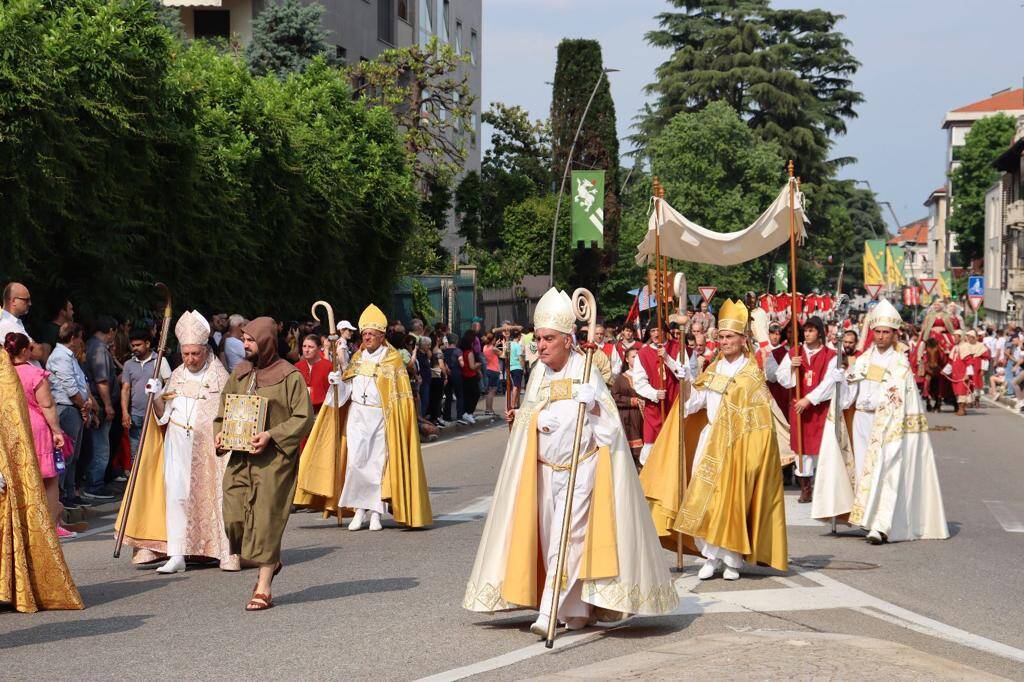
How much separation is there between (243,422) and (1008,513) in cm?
861

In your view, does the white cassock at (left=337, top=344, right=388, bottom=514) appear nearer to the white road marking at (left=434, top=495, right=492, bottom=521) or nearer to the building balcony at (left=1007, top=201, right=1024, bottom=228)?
the white road marking at (left=434, top=495, right=492, bottom=521)

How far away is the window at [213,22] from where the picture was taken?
127ft

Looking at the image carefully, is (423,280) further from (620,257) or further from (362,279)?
(620,257)

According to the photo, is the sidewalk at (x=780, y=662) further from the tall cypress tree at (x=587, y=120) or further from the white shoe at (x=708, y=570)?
the tall cypress tree at (x=587, y=120)

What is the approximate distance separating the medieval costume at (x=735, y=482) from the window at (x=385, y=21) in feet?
120

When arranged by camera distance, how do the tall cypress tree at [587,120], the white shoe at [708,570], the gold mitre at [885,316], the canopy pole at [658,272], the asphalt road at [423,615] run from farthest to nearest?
the tall cypress tree at [587,120]
the canopy pole at [658,272]
the gold mitre at [885,316]
the white shoe at [708,570]
the asphalt road at [423,615]

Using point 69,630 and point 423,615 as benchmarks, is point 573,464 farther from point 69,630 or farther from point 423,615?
point 69,630

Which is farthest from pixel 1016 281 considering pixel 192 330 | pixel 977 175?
pixel 192 330

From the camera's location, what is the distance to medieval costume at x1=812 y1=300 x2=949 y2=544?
41.6 ft

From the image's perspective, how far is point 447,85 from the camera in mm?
37750

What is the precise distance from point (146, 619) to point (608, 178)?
54.8m

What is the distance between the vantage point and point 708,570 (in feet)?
34.2

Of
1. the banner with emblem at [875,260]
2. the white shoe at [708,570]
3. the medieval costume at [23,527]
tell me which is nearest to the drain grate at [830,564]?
the white shoe at [708,570]

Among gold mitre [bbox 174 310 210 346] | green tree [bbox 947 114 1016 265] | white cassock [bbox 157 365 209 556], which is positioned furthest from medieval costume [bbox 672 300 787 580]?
green tree [bbox 947 114 1016 265]
